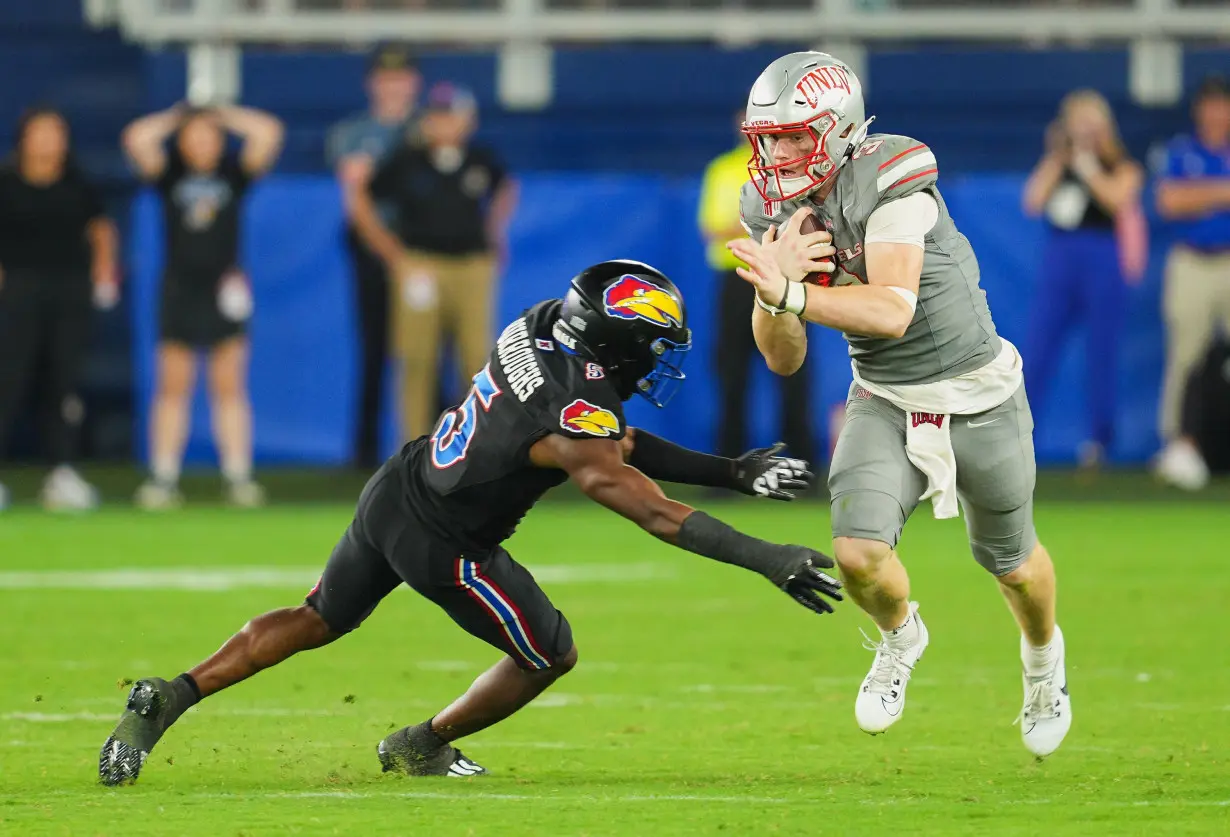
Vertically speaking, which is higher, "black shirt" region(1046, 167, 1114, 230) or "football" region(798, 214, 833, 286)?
"football" region(798, 214, 833, 286)

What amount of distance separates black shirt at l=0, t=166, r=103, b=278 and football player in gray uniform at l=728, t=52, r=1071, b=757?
7.76 m

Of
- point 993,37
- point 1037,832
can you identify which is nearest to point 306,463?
point 993,37

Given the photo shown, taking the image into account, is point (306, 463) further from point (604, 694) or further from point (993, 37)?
point (604, 694)

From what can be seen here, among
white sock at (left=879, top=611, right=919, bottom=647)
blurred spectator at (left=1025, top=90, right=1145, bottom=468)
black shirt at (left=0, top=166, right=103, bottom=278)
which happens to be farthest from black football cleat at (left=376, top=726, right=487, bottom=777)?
blurred spectator at (left=1025, top=90, right=1145, bottom=468)

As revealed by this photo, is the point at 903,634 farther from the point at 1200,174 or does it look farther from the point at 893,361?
the point at 1200,174

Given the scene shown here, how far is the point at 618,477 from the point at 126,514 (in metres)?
8.04

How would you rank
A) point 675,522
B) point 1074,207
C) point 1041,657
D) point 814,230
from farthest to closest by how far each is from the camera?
point 1074,207
point 1041,657
point 814,230
point 675,522

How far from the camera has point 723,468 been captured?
5.63 meters

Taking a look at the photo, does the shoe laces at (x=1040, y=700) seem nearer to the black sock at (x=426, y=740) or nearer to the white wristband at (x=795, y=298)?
the white wristband at (x=795, y=298)

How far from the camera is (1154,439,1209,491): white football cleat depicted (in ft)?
46.4

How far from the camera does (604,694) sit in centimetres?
728

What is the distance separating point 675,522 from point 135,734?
1.47m

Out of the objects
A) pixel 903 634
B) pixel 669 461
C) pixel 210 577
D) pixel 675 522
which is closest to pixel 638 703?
pixel 903 634

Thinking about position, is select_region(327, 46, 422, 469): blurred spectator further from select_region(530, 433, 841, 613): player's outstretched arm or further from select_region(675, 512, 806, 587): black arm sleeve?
select_region(675, 512, 806, 587): black arm sleeve
